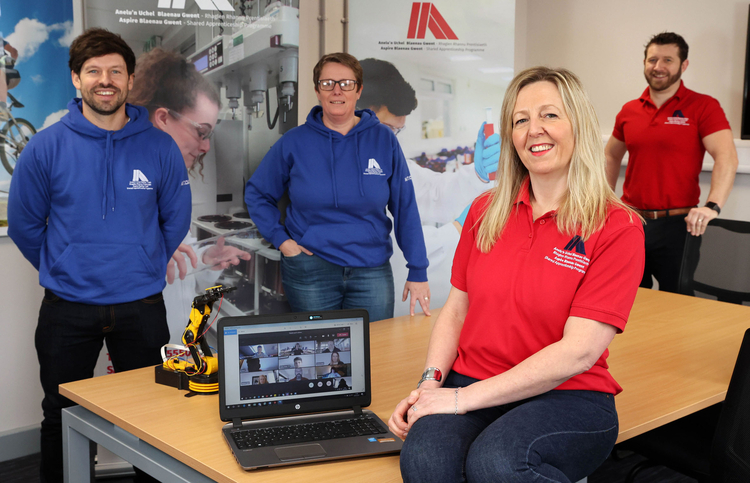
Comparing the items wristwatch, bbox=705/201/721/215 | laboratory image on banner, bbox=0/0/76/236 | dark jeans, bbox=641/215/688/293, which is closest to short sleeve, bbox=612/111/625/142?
dark jeans, bbox=641/215/688/293

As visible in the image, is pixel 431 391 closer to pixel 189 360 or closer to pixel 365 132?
pixel 189 360

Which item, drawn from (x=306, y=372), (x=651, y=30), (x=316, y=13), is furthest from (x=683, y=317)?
(x=651, y=30)

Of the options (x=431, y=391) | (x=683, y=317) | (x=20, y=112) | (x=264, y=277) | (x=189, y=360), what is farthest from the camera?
(x=264, y=277)

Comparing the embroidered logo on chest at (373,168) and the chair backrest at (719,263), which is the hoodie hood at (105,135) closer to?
the embroidered logo on chest at (373,168)

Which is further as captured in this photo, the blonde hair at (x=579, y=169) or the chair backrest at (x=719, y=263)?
the chair backrest at (x=719, y=263)

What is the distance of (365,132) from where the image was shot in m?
2.91

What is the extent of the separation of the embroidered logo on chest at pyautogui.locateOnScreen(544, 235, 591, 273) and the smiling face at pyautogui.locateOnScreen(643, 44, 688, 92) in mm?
2595

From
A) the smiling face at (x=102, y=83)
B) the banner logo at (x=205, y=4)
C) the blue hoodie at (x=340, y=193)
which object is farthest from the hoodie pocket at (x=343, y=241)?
the banner logo at (x=205, y=4)

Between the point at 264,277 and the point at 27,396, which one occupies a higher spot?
the point at 264,277

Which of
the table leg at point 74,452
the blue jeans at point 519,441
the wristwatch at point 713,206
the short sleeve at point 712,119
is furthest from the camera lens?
the short sleeve at point 712,119

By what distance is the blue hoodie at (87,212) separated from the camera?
2238 mm

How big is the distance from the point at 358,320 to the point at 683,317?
1.57m

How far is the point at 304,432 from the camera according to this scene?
56.8 inches

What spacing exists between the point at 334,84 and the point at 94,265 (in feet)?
3.87
